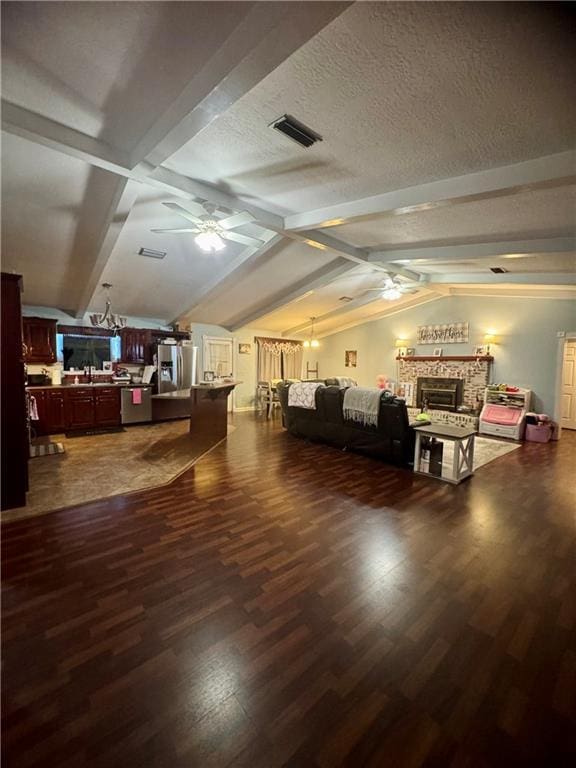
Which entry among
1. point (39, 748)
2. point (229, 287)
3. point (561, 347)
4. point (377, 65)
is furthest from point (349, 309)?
point (39, 748)

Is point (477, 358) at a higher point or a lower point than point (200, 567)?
higher

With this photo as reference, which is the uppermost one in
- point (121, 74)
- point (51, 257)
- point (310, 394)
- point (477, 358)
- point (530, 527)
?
point (121, 74)

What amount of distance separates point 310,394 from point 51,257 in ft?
14.2

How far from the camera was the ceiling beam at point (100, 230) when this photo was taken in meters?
3.31

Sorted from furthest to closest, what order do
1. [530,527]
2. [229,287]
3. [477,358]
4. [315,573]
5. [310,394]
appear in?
1. [477,358]
2. [229,287]
3. [310,394]
4. [530,527]
5. [315,573]

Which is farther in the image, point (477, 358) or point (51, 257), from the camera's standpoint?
point (477, 358)

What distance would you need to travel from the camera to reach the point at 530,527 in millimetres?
2932

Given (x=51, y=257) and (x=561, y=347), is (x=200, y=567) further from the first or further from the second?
(x=561, y=347)

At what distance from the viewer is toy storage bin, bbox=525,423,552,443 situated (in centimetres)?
622

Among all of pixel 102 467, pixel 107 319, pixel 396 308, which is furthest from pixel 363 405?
pixel 396 308

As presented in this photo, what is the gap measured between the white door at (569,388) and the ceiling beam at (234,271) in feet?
23.5

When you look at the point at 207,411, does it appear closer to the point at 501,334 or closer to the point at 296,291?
the point at 296,291

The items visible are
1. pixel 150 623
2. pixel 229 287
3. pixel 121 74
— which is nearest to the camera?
pixel 150 623

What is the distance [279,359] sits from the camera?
10195 millimetres
